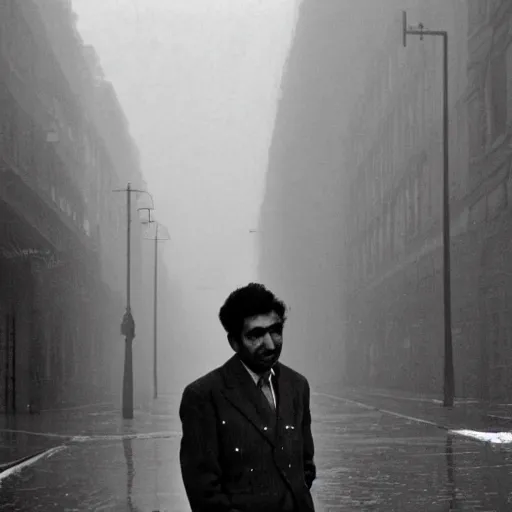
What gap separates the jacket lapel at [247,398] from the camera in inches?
176

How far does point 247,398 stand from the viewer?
450 cm

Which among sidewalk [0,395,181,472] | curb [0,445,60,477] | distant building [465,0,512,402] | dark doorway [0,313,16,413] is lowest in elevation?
sidewalk [0,395,181,472]

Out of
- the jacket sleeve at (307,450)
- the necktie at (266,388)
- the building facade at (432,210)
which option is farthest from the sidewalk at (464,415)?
the necktie at (266,388)

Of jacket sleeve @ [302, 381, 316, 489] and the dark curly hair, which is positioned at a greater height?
the dark curly hair

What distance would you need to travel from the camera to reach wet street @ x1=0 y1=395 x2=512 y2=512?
41.2 feet

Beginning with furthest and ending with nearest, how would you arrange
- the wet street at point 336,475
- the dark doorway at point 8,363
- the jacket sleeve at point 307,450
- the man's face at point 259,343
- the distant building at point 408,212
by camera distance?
the distant building at point 408,212, the dark doorway at point 8,363, the wet street at point 336,475, the jacket sleeve at point 307,450, the man's face at point 259,343

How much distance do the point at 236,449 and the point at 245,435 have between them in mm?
60

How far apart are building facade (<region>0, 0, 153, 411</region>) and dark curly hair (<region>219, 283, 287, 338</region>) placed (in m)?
31.9

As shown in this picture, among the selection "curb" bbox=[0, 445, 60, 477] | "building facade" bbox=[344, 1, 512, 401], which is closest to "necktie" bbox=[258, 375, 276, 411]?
"curb" bbox=[0, 445, 60, 477]

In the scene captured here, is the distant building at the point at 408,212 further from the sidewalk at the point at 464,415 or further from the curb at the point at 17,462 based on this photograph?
the curb at the point at 17,462

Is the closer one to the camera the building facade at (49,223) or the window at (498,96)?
the window at (498,96)

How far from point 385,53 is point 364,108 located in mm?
8979

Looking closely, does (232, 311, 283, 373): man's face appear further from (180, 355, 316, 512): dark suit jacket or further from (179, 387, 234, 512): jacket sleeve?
(179, 387, 234, 512): jacket sleeve

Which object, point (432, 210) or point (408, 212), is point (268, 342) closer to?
point (432, 210)
